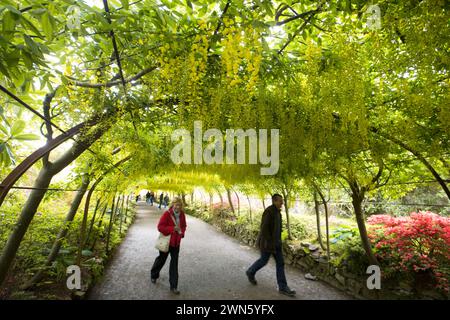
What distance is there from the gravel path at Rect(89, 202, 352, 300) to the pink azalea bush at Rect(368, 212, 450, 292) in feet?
3.32

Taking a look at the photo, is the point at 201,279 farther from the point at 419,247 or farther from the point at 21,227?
the point at 419,247

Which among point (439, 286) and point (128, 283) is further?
point (128, 283)

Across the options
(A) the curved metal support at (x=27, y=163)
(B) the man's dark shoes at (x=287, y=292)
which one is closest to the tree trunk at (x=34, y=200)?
(A) the curved metal support at (x=27, y=163)

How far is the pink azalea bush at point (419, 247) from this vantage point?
3.62m

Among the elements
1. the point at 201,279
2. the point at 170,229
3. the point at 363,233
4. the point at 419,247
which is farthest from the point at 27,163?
the point at 419,247

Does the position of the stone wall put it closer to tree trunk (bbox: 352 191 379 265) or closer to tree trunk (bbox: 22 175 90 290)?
tree trunk (bbox: 352 191 379 265)

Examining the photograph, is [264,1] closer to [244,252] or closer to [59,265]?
[59,265]

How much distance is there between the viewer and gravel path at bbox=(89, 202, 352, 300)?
Result: 4113 mm

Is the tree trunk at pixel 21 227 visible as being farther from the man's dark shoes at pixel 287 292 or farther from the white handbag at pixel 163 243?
the man's dark shoes at pixel 287 292

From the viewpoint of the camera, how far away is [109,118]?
8.77ft

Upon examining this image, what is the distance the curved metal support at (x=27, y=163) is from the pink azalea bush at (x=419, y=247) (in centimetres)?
448

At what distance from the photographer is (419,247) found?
3895 mm

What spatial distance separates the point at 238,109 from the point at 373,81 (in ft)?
5.58
